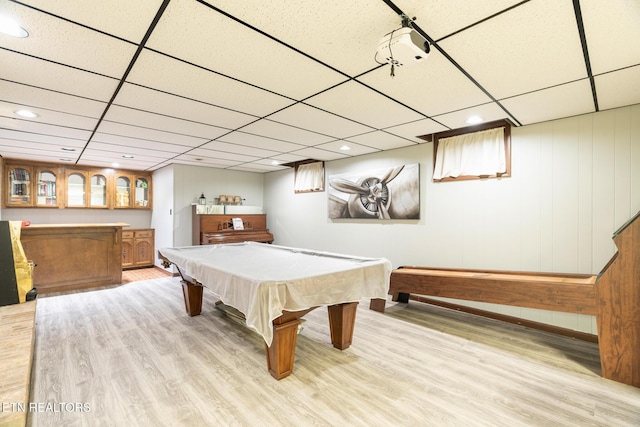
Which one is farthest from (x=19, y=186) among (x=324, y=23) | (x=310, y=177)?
(x=324, y=23)

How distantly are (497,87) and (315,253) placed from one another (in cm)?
245

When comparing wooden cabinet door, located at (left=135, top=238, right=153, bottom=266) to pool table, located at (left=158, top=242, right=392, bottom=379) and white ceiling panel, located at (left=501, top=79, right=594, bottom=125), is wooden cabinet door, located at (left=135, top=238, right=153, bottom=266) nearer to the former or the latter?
pool table, located at (left=158, top=242, right=392, bottom=379)

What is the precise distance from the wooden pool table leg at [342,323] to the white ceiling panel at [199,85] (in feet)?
6.52

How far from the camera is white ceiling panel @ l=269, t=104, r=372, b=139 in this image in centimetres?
300

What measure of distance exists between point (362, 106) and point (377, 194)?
2.18m

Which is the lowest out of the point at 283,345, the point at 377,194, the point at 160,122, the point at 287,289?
the point at 283,345

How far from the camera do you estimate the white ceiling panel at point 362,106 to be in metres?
2.52

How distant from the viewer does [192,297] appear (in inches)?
144

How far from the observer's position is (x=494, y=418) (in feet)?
6.16

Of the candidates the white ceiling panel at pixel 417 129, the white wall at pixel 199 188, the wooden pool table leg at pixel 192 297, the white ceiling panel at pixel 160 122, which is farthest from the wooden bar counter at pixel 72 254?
the white ceiling panel at pixel 417 129

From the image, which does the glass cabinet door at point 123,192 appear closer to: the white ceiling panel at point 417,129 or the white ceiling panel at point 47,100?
the white ceiling panel at point 47,100

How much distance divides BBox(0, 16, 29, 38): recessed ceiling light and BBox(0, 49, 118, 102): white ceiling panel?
277 mm

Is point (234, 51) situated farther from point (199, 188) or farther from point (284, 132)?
point (199, 188)

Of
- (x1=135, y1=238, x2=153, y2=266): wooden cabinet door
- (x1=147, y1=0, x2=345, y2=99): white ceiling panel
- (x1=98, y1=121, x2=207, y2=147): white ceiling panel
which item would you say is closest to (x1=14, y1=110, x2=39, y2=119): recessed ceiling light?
(x1=98, y1=121, x2=207, y2=147): white ceiling panel
